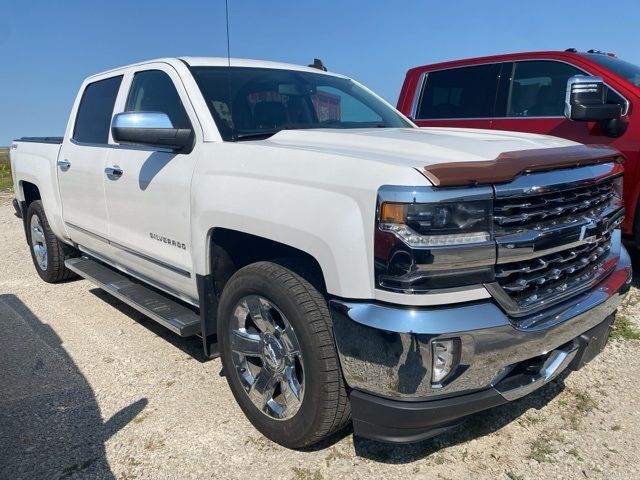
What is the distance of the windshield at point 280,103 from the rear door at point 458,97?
1.95 meters

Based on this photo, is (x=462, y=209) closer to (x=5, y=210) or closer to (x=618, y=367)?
(x=618, y=367)

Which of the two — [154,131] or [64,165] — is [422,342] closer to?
[154,131]

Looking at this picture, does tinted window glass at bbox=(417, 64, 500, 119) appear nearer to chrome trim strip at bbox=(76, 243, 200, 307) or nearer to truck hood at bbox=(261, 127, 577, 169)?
truck hood at bbox=(261, 127, 577, 169)

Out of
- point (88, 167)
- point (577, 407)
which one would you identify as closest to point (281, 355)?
point (577, 407)

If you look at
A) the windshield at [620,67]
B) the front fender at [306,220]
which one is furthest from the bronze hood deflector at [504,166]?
the windshield at [620,67]

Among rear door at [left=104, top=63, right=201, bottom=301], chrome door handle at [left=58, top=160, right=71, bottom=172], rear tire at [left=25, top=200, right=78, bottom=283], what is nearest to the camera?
rear door at [left=104, top=63, right=201, bottom=301]

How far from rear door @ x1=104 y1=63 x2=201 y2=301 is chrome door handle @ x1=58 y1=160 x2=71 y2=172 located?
86cm

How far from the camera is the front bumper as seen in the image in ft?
6.49

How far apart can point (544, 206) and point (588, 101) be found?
8.59 feet

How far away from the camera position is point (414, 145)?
2.44 metres

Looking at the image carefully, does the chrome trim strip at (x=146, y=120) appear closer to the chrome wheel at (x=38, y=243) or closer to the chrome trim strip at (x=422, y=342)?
the chrome trim strip at (x=422, y=342)

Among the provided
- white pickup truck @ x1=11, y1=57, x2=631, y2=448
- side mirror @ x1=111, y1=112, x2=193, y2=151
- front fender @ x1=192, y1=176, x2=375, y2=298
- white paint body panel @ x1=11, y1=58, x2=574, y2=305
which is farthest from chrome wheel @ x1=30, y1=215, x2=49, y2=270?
front fender @ x1=192, y1=176, x2=375, y2=298

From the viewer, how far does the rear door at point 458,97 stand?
5.60 meters

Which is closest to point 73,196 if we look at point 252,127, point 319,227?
point 252,127
